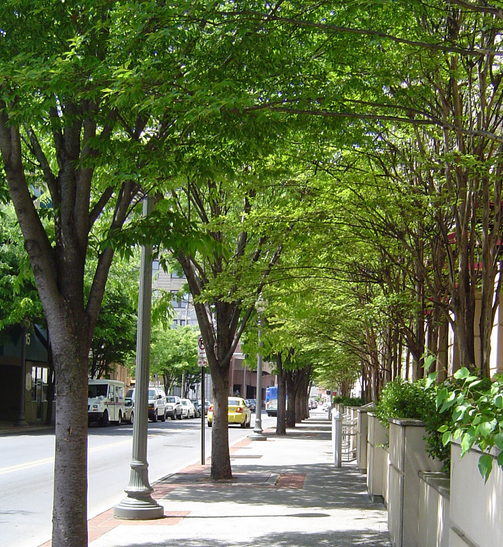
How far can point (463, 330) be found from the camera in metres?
10.1

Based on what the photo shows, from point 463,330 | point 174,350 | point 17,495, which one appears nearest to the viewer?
point 463,330

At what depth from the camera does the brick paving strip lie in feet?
35.0

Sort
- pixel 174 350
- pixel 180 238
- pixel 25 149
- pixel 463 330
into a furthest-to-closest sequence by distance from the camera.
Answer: pixel 174 350 < pixel 463 330 < pixel 25 149 < pixel 180 238

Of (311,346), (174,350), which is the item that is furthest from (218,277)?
(174,350)

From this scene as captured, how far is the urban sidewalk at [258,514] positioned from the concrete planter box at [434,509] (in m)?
1.89

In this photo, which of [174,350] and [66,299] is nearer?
[66,299]

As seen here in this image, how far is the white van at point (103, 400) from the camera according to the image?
40406mm

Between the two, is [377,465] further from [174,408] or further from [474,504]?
[174,408]

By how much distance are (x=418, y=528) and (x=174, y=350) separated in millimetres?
68237

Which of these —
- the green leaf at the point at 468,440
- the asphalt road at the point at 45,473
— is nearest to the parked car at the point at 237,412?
the asphalt road at the point at 45,473

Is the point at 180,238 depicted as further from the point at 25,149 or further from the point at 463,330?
the point at 463,330

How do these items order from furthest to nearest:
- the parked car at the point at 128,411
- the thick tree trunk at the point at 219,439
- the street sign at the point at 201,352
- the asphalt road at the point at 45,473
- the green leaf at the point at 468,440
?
the parked car at the point at 128,411, the street sign at the point at 201,352, the thick tree trunk at the point at 219,439, the asphalt road at the point at 45,473, the green leaf at the point at 468,440

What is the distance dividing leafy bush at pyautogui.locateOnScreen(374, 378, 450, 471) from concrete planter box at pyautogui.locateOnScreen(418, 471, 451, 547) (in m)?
0.24

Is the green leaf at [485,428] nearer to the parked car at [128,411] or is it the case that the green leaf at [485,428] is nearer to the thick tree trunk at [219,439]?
the thick tree trunk at [219,439]
